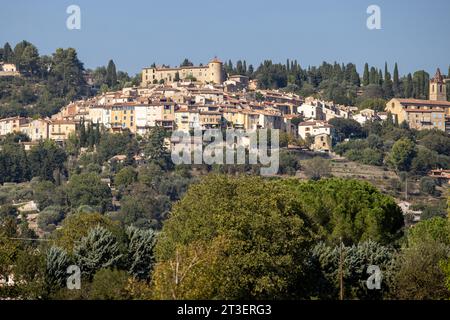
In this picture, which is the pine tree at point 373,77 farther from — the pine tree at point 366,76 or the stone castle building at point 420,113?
the stone castle building at point 420,113

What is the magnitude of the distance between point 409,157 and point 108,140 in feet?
74.4

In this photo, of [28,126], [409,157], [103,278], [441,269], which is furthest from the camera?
[28,126]

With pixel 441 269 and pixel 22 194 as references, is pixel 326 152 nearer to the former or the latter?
Answer: pixel 22 194

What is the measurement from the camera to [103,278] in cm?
2572

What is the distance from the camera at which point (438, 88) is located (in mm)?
117000

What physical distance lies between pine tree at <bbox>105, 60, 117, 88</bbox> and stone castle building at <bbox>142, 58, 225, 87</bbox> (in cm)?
974

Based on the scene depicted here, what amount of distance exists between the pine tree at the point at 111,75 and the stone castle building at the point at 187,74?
9.74 meters

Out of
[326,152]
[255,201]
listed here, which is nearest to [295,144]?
[326,152]

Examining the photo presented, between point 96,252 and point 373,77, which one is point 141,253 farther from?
point 373,77

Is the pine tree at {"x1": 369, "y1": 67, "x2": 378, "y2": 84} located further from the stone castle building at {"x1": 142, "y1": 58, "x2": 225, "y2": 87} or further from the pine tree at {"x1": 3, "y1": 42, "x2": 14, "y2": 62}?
the pine tree at {"x1": 3, "y1": 42, "x2": 14, "y2": 62}

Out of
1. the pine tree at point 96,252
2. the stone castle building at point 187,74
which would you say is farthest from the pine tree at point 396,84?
the pine tree at point 96,252

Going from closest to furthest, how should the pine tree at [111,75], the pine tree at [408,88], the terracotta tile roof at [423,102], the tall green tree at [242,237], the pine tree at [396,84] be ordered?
the tall green tree at [242,237], the terracotta tile roof at [423,102], the pine tree at [408,88], the pine tree at [396,84], the pine tree at [111,75]

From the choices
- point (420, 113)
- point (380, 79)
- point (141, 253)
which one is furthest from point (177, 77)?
point (141, 253)

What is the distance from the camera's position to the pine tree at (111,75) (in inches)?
4961
